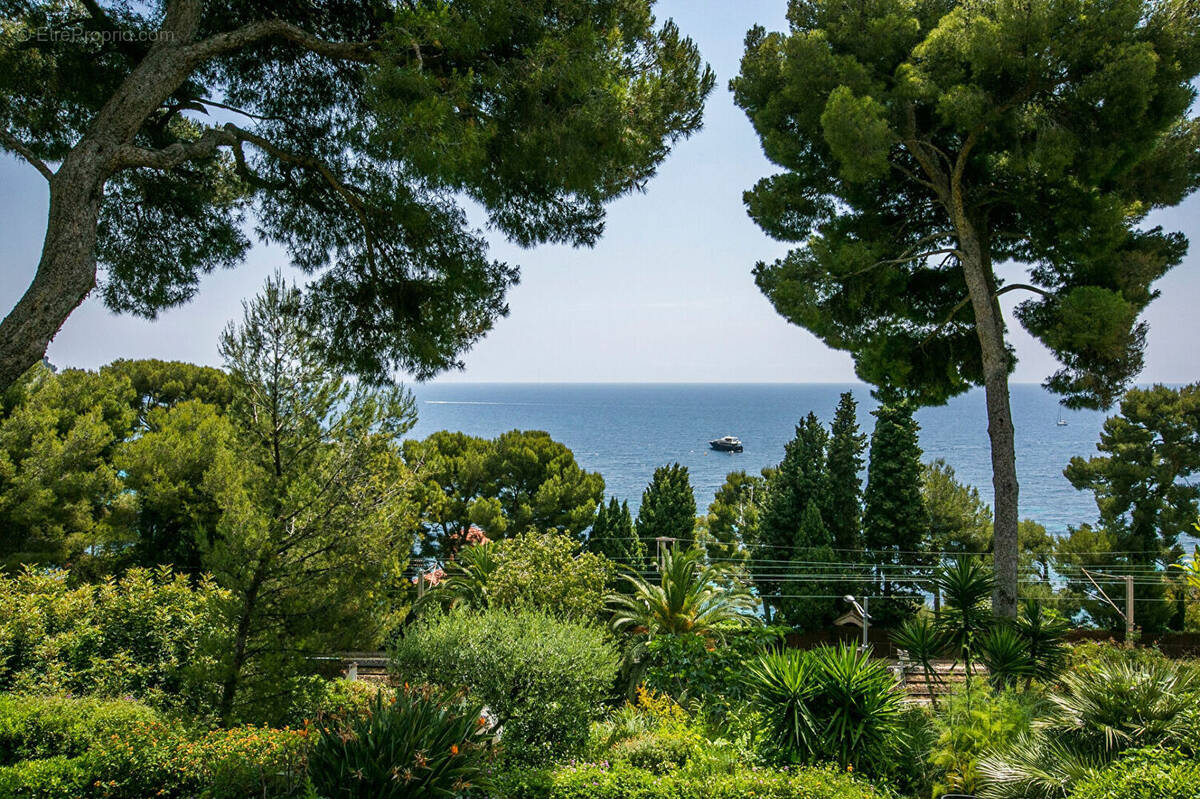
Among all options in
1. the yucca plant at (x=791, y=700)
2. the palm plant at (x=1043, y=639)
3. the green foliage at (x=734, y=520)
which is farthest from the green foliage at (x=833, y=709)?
the green foliage at (x=734, y=520)

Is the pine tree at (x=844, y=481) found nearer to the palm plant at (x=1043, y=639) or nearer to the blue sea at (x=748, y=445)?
the blue sea at (x=748, y=445)

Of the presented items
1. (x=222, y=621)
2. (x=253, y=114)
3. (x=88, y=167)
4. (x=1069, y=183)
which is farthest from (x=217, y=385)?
(x=1069, y=183)

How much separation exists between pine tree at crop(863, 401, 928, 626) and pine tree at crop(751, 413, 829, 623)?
1672 millimetres

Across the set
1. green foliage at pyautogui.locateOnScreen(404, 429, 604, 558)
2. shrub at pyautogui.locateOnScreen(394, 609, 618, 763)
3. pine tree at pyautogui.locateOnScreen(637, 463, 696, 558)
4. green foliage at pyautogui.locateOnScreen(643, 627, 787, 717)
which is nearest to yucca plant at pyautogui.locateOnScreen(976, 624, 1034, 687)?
green foliage at pyautogui.locateOnScreen(643, 627, 787, 717)

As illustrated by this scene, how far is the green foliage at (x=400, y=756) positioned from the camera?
13.6ft

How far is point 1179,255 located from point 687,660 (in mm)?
8588

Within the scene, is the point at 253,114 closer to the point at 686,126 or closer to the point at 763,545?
the point at 686,126

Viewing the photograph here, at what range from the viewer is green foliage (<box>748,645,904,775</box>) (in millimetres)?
5020

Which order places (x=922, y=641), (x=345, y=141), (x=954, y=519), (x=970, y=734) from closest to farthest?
1. (x=970, y=734)
2. (x=345, y=141)
3. (x=922, y=641)
4. (x=954, y=519)

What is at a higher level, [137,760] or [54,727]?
[137,760]

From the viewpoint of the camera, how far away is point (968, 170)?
8.95 metres

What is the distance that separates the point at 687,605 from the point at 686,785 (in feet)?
14.9

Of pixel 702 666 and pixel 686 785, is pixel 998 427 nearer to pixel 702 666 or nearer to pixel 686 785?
pixel 702 666

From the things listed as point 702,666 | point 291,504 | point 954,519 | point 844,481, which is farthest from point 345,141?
point 954,519
